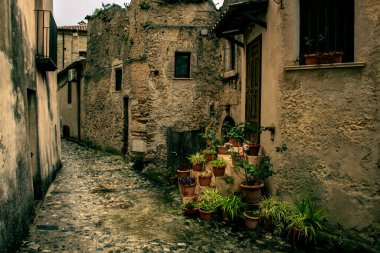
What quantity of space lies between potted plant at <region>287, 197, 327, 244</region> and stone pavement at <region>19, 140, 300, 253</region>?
0.88ft

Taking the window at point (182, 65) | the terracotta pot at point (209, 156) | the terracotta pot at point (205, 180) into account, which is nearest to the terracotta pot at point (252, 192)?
the terracotta pot at point (205, 180)

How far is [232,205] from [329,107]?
8.75 ft

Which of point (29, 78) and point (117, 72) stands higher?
point (117, 72)

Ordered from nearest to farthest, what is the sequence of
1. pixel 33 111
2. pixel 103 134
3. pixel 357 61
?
pixel 357 61 → pixel 33 111 → pixel 103 134

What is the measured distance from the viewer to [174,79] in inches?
476

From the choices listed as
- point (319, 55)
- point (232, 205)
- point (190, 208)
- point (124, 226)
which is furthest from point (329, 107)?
point (124, 226)

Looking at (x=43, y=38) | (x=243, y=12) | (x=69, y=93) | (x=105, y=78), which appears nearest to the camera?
(x=243, y=12)

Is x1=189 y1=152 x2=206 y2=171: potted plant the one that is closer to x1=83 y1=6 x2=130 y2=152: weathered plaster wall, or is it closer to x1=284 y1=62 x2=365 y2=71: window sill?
x1=284 y1=62 x2=365 y2=71: window sill

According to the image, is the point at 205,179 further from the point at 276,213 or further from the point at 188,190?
the point at 276,213

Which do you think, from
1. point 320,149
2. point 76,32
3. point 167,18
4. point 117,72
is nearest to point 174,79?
point 167,18

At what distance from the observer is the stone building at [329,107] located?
514cm

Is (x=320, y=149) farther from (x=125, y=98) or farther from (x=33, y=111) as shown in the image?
(x=125, y=98)

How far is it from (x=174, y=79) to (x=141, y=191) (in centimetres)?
477

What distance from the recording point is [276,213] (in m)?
5.95
